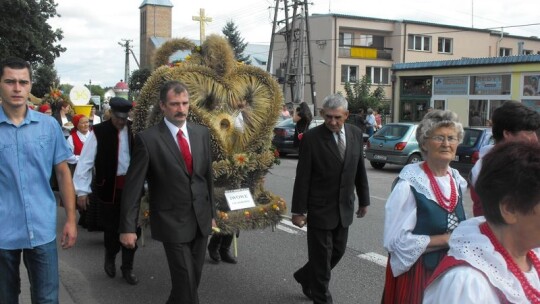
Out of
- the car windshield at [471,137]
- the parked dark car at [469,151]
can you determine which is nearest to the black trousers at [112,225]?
the parked dark car at [469,151]

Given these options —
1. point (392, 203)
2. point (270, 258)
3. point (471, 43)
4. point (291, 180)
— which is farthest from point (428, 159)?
point (471, 43)

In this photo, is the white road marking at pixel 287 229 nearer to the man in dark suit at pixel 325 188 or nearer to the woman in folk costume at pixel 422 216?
the man in dark suit at pixel 325 188

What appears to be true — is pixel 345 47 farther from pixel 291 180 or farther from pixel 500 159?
Answer: pixel 500 159

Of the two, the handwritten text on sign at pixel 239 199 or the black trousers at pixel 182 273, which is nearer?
the black trousers at pixel 182 273

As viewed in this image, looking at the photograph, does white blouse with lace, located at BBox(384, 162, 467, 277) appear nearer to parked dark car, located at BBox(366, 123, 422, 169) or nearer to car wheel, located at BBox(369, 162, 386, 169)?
parked dark car, located at BBox(366, 123, 422, 169)

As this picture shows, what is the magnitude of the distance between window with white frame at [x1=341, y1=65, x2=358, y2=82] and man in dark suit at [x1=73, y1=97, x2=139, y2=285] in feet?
135

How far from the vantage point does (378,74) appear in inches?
1864

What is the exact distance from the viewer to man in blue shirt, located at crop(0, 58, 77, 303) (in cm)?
315

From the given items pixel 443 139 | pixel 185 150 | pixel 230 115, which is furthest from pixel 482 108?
pixel 443 139

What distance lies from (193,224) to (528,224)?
2634mm

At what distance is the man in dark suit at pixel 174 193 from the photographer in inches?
147

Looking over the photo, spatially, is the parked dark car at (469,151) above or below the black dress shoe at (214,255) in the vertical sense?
above

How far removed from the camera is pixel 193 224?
3828mm

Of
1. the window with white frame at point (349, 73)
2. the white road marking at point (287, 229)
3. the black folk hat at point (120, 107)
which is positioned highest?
the window with white frame at point (349, 73)
